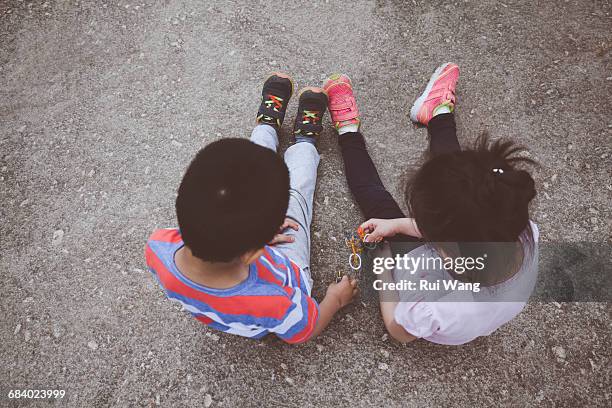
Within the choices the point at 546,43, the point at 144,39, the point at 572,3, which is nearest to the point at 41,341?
the point at 144,39

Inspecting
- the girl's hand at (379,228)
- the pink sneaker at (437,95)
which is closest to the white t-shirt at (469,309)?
the girl's hand at (379,228)

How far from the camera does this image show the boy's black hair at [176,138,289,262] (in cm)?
81

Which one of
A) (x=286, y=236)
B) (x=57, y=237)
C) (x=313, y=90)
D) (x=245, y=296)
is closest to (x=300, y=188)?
(x=286, y=236)

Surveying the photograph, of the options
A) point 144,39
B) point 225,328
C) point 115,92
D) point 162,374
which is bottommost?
point 162,374

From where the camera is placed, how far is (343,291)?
1415 mm

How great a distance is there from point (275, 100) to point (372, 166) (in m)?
0.49

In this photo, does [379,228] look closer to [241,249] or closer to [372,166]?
[372,166]

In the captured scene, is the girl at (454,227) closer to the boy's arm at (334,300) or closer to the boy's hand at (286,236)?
the boy's arm at (334,300)

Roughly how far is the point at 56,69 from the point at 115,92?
34cm

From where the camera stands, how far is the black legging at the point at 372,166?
5.13ft

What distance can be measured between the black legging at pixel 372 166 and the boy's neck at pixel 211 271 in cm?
72

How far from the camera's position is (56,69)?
1964 millimetres

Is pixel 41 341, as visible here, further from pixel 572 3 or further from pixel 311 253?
pixel 572 3

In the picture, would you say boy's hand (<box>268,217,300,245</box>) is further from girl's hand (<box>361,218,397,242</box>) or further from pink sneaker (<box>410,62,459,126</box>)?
pink sneaker (<box>410,62,459,126</box>)
